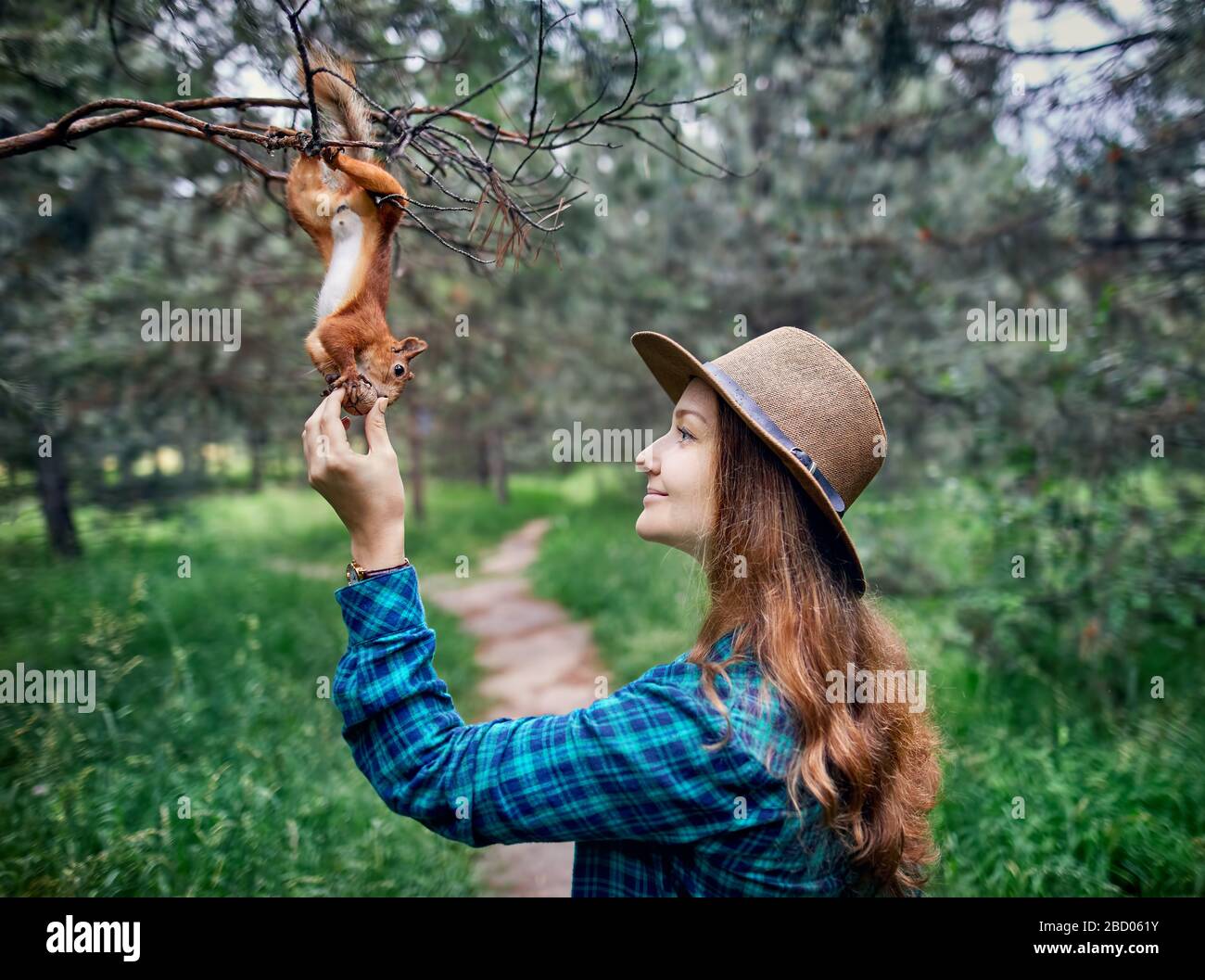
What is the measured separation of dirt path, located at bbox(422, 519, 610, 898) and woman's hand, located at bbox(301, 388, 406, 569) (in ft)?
7.61

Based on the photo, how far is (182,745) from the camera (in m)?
3.81

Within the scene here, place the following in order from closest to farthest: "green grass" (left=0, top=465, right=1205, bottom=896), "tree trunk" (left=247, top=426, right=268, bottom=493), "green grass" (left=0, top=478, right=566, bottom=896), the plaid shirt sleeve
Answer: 1. the plaid shirt sleeve
2. "green grass" (left=0, top=478, right=566, bottom=896)
3. "green grass" (left=0, top=465, right=1205, bottom=896)
4. "tree trunk" (left=247, top=426, right=268, bottom=493)

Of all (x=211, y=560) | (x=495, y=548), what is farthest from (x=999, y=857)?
(x=495, y=548)

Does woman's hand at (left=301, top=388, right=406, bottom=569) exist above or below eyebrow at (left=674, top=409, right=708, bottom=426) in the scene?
below

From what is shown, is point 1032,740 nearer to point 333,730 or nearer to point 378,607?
point 333,730

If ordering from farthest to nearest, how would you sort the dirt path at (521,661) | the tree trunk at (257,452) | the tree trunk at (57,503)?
1. the tree trunk at (257,452)
2. the tree trunk at (57,503)
3. the dirt path at (521,661)

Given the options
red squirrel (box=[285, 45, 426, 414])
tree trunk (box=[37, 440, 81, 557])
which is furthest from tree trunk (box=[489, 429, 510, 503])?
red squirrel (box=[285, 45, 426, 414])

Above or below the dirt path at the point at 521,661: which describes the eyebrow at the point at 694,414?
above

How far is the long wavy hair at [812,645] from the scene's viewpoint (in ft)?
3.94

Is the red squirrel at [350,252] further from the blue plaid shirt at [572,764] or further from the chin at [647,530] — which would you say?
the chin at [647,530]

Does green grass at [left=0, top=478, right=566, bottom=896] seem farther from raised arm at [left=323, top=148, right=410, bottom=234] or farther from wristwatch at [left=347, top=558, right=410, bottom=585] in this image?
raised arm at [left=323, top=148, right=410, bottom=234]

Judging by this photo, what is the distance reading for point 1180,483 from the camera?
4473 mm

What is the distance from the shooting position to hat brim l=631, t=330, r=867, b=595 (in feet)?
4.22

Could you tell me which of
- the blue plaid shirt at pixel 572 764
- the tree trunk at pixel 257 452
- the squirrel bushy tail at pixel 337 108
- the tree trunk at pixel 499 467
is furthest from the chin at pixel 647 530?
the tree trunk at pixel 499 467
